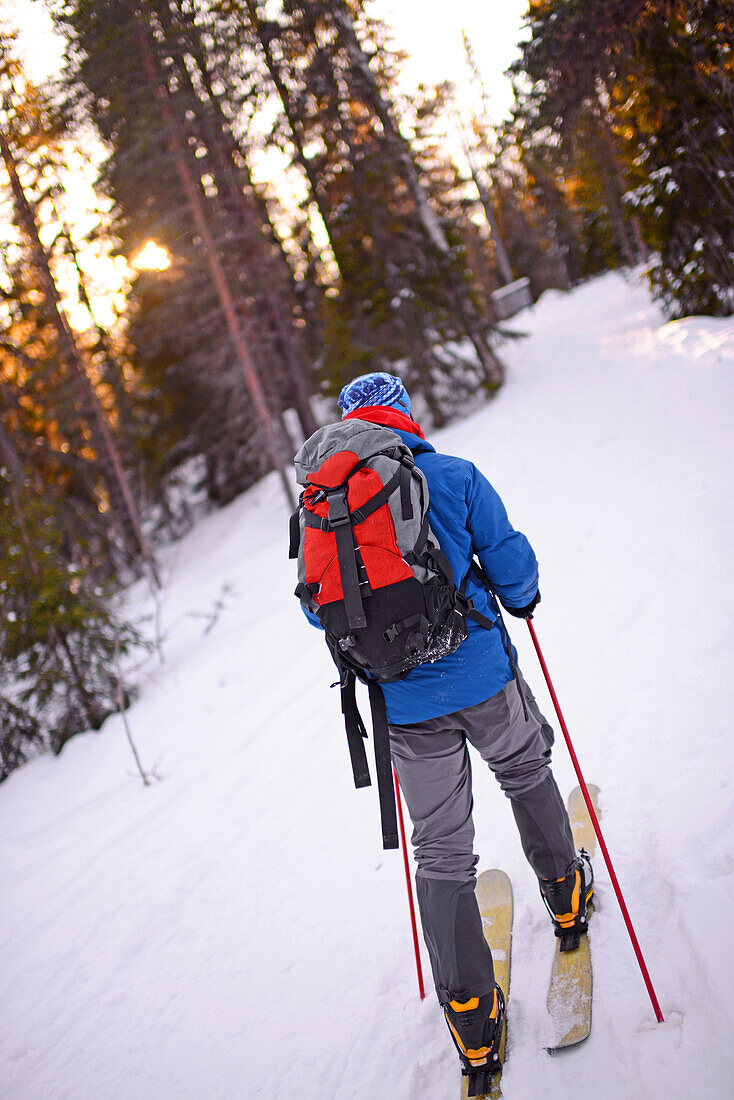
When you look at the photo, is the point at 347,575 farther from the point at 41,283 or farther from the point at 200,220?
the point at 41,283

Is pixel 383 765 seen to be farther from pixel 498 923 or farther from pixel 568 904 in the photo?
pixel 498 923

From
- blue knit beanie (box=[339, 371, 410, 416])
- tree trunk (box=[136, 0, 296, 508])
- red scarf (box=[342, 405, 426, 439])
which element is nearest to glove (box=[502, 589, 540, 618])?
red scarf (box=[342, 405, 426, 439])

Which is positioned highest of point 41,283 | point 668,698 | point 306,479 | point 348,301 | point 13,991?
point 41,283

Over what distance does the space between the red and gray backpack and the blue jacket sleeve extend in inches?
8.6

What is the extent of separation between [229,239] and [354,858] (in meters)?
12.6

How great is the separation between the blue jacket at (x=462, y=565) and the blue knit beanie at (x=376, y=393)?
0.24m

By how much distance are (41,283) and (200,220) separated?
541 cm

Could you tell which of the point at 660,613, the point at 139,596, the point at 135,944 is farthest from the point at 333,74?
the point at 135,944

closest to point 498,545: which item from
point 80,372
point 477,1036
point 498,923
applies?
point 477,1036

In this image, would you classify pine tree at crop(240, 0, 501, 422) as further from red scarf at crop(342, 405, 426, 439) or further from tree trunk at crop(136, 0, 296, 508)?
red scarf at crop(342, 405, 426, 439)

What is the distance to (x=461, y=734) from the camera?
2352 millimetres

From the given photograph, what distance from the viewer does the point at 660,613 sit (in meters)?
4.79

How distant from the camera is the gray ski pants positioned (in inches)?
86.4

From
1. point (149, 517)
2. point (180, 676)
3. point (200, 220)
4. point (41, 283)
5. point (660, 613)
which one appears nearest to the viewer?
point (660, 613)
